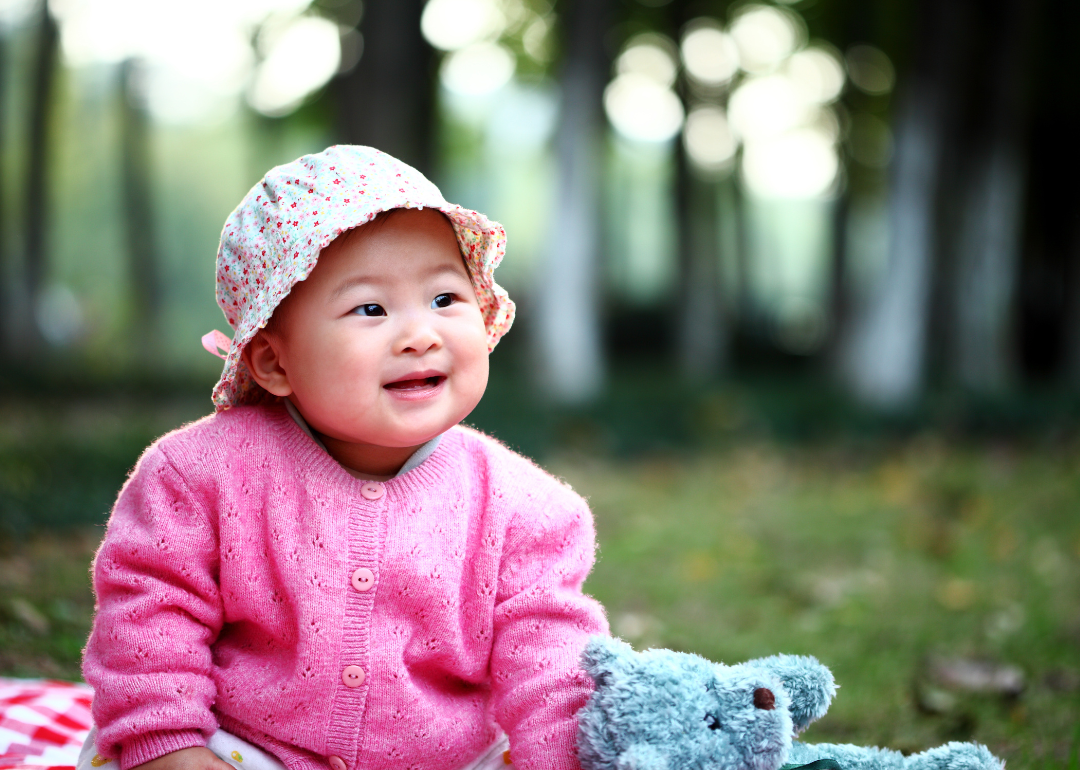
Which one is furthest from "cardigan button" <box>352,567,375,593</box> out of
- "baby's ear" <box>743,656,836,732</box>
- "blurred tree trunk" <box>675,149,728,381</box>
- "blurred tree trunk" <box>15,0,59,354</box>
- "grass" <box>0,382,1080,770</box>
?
"blurred tree trunk" <box>675,149,728,381</box>

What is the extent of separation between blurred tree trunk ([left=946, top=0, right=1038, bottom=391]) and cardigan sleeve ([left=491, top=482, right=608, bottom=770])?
10329 mm

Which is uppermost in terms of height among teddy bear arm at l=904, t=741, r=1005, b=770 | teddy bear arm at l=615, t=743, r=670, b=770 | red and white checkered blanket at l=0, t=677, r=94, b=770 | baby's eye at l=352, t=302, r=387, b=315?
baby's eye at l=352, t=302, r=387, b=315

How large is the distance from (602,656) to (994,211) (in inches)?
454

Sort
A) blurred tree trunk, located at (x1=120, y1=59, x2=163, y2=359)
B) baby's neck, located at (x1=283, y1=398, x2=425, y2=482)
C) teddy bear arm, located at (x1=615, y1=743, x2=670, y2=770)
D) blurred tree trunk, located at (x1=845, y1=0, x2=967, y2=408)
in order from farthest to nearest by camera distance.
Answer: blurred tree trunk, located at (x1=120, y1=59, x2=163, y2=359) → blurred tree trunk, located at (x1=845, y1=0, x2=967, y2=408) → baby's neck, located at (x1=283, y1=398, x2=425, y2=482) → teddy bear arm, located at (x1=615, y1=743, x2=670, y2=770)

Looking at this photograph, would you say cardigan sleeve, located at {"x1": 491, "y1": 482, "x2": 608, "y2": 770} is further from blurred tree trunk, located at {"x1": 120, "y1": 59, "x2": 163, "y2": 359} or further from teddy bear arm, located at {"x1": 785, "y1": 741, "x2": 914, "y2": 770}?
blurred tree trunk, located at {"x1": 120, "y1": 59, "x2": 163, "y2": 359}

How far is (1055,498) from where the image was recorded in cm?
634

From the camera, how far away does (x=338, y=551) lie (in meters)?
1.75

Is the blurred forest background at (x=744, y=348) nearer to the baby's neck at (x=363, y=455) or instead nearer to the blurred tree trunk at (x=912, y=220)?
→ the blurred tree trunk at (x=912, y=220)

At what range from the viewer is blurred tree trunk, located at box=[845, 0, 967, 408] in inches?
383

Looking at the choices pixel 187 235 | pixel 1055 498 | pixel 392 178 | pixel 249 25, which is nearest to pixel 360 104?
pixel 1055 498

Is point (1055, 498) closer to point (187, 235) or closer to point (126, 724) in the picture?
point (126, 724)

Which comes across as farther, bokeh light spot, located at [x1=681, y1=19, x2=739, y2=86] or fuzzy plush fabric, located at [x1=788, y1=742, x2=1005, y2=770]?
bokeh light spot, located at [x1=681, y1=19, x2=739, y2=86]

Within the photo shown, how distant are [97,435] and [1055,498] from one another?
20.7 feet

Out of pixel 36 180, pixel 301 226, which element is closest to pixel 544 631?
pixel 301 226
